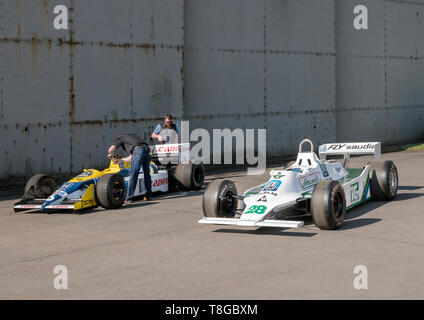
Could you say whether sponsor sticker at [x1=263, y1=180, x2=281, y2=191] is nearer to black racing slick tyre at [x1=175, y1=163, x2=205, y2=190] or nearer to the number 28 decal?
the number 28 decal

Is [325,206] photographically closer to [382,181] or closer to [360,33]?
[382,181]

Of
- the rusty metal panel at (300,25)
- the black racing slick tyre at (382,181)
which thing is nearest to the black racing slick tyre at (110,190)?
the black racing slick tyre at (382,181)

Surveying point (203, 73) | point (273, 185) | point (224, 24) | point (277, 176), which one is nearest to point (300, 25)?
point (224, 24)

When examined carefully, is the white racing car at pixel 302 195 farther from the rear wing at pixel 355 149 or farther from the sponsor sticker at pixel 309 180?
the rear wing at pixel 355 149

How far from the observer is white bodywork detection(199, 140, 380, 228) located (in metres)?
9.88

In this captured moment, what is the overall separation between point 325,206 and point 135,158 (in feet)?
15.4

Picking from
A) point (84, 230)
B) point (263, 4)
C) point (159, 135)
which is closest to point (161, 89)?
point (159, 135)

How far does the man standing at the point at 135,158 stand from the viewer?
13352 mm

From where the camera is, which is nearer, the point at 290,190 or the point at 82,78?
the point at 290,190

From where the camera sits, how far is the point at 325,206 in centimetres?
988
